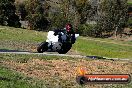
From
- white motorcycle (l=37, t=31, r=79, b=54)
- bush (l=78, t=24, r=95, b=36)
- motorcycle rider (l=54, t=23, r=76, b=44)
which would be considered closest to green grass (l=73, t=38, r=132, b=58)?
white motorcycle (l=37, t=31, r=79, b=54)

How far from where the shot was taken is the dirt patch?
20469mm

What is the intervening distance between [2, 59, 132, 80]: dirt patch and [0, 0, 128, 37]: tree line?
66410 mm

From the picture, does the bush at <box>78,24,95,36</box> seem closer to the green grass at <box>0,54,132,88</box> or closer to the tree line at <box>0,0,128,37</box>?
the tree line at <box>0,0,128,37</box>

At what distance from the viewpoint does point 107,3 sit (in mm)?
102375

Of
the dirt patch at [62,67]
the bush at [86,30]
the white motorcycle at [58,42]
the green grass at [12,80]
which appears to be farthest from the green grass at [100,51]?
the bush at [86,30]

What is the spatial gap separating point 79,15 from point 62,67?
78.0m

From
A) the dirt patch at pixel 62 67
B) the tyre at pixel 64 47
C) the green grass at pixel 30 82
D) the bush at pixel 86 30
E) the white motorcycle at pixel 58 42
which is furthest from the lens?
the bush at pixel 86 30

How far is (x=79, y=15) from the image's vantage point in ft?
329

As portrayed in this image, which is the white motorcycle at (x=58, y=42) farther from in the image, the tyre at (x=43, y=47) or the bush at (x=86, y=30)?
the bush at (x=86, y=30)

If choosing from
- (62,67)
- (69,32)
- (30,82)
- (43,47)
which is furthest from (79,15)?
(30,82)

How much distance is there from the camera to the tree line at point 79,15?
93938 mm

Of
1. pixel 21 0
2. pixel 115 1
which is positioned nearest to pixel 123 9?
pixel 115 1

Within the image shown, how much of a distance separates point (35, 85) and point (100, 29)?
82952 mm

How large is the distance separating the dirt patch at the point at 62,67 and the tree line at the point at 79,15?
218 feet
